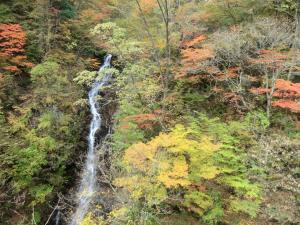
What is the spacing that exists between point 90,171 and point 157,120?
4913mm

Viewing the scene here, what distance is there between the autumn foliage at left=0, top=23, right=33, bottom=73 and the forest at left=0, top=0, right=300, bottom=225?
0.29 feet

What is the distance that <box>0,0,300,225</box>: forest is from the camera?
1155cm

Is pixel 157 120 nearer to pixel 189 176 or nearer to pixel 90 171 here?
pixel 189 176

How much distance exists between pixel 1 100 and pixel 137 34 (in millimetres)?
8776

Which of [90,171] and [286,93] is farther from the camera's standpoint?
[90,171]

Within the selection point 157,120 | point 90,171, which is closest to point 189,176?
point 157,120

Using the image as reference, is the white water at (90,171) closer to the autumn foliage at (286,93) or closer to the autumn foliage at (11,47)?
the autumn foliage at (11,47)

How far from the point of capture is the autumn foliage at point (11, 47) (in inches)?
719

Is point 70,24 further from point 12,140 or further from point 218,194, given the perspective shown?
point 218,194

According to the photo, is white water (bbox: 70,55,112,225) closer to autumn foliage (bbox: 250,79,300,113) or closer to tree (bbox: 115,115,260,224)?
tree (bbox: 115,115,260,224)

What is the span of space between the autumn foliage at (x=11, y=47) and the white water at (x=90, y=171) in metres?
4.62

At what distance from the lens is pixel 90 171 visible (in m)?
17.4

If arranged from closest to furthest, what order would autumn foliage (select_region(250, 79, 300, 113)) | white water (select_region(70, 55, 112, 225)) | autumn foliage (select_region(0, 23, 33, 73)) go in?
autumn foliage (select_region(250, 79, 300, 113))
white water (select_region(70, 55, 112, 225))
autumn foliage (select_region(0, 23, 33, 73))

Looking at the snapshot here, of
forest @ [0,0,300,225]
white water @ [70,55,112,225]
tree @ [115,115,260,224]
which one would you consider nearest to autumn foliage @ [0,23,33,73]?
forest @ [0,0,300,225]
